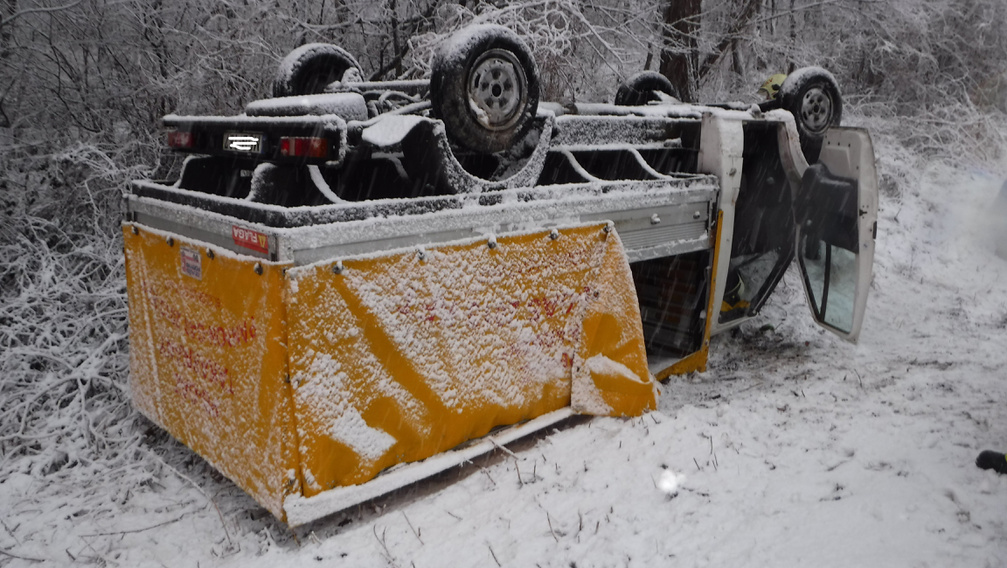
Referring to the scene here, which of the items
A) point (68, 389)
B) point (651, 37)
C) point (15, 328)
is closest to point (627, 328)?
point (68, 389)

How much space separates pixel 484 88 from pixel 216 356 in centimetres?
177

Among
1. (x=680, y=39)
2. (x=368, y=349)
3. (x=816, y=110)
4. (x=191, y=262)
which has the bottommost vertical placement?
(x=368, y=349)

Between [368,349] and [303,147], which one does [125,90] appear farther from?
[368,349]

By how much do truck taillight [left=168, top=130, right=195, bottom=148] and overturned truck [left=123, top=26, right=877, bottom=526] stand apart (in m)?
0.01

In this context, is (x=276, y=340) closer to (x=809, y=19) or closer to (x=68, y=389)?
(x=68, y=389)

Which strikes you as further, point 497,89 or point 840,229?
point 840,229

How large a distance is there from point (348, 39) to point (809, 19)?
8.30 m

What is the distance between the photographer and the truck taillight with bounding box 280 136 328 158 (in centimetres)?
281

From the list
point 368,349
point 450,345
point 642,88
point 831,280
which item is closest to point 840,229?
point 831,280

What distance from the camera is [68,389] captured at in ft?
15.6

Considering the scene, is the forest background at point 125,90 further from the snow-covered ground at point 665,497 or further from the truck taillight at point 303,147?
the truck taillight at point 303,147

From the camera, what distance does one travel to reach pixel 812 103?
17.0 feet

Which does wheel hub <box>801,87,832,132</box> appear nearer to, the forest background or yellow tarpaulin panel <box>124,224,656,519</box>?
yellow tarpaulin panel <box>124,224,656,519</box>

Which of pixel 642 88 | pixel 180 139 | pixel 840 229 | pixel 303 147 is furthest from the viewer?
pixel 642 88
